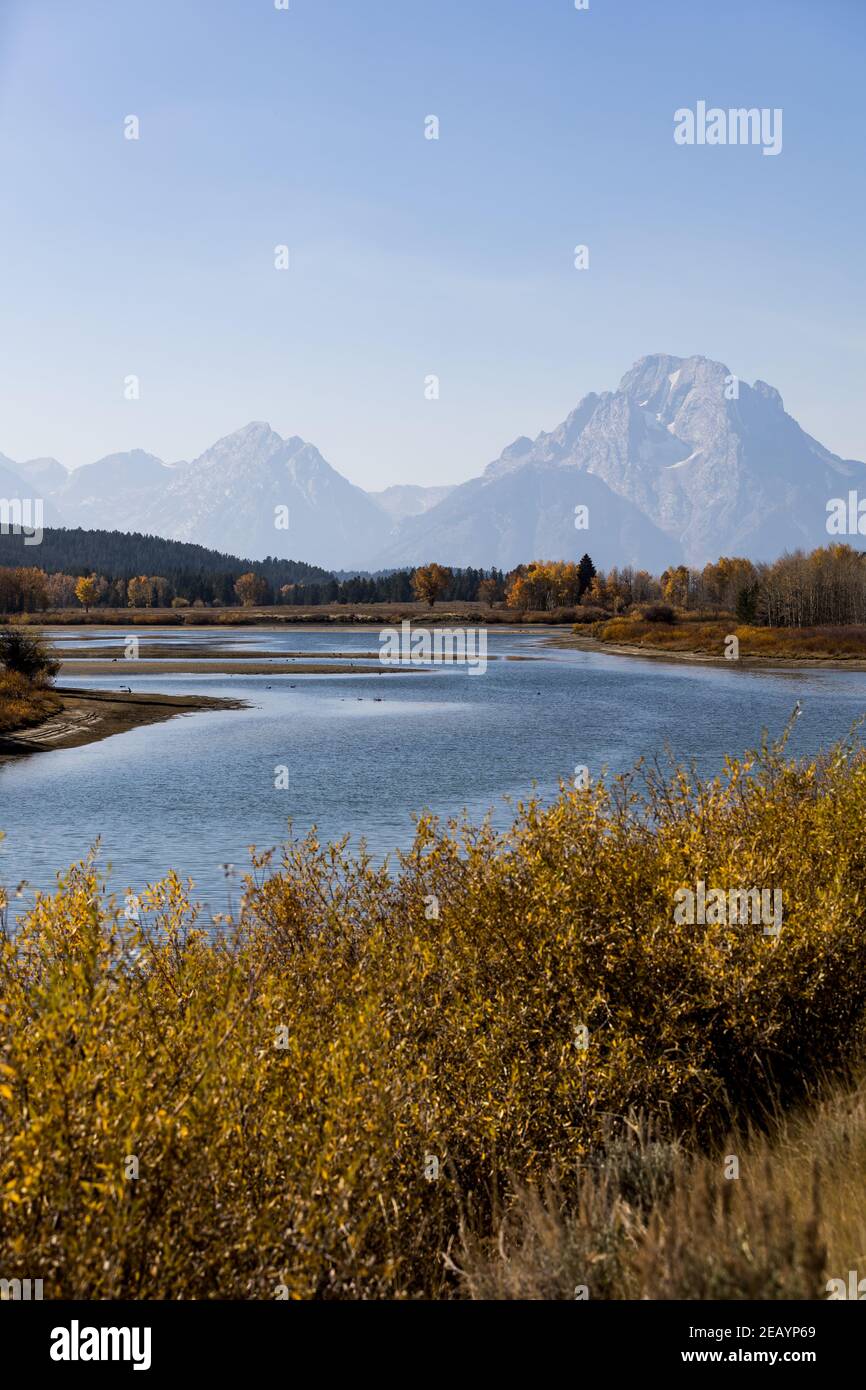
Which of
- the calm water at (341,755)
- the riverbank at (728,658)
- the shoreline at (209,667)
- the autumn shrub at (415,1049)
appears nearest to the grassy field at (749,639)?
the riverbank at (728,658)

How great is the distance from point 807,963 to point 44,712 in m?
49.4

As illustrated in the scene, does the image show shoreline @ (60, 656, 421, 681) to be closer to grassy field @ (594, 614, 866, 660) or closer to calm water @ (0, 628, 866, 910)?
calm water @ (0, 628, 866, 910)

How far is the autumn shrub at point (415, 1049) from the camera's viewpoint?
21.1 ft

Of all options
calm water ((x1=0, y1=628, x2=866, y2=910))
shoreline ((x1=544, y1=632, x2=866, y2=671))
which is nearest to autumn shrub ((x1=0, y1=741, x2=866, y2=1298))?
calm water ((x1=0, y1=628, x2=866, y2=910))

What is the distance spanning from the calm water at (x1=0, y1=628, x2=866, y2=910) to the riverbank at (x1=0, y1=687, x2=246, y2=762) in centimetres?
186

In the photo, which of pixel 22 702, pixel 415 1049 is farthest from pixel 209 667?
pixel 415 1049

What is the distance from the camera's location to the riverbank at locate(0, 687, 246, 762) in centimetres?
4906

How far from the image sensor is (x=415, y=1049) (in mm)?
9516

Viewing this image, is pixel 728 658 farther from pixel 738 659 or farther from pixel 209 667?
pixel 209 667

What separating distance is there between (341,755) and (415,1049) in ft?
115

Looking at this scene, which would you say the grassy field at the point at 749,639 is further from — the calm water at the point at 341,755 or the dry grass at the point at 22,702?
the dry grass at the point at 22,702

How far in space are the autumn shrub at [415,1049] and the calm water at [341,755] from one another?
7.80m
